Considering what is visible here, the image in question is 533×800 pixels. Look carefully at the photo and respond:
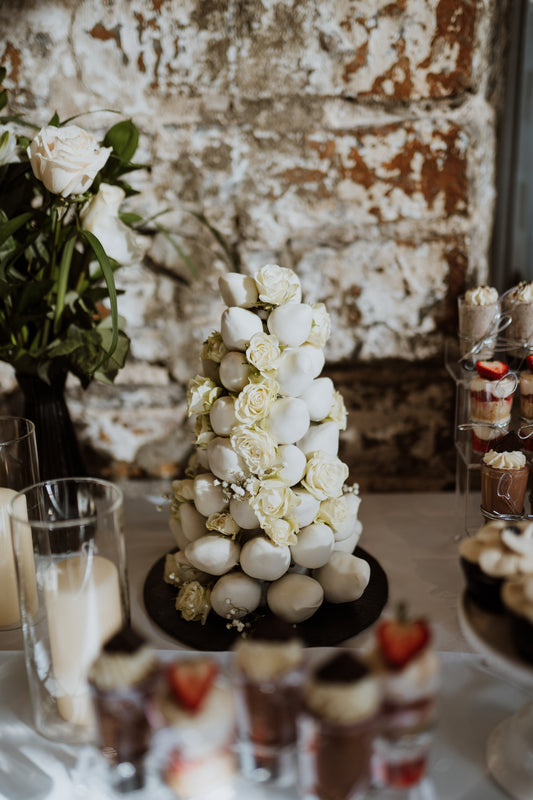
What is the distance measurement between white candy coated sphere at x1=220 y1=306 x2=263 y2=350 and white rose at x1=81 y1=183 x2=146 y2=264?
0.23 m

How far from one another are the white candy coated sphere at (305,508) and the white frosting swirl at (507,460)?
23 centimetres

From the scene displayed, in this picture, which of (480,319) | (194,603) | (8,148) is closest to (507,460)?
(480,319)

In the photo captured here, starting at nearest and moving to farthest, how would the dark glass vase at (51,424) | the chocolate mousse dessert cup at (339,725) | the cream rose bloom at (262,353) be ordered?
the chocolate mousse dessert cup at (339,725) → the cream rose bloom at (262,353) → the dark glass vase at (51,424)

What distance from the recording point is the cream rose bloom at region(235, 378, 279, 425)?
87 centimetres

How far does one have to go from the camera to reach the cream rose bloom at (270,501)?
2.88 ft

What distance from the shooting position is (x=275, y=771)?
59cm

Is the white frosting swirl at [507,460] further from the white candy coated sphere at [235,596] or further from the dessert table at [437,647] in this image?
the white candy coated sphere at [235,596]

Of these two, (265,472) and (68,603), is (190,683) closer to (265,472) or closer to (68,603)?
(68,603)

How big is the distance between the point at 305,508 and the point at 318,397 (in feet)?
0.45

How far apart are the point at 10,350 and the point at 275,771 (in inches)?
27.0

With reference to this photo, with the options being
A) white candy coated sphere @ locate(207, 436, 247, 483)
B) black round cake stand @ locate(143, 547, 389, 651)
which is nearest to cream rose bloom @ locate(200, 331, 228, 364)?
white candy coated sphere @ locate(207, 436, 247, 483)

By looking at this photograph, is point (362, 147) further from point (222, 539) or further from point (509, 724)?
point (509, 724)

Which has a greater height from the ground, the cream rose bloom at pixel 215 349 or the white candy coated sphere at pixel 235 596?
the cream rose bloom at pixel 215 349

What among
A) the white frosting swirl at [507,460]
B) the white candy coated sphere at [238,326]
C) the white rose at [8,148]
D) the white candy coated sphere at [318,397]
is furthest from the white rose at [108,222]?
the white frosting swirl at [507,460]
